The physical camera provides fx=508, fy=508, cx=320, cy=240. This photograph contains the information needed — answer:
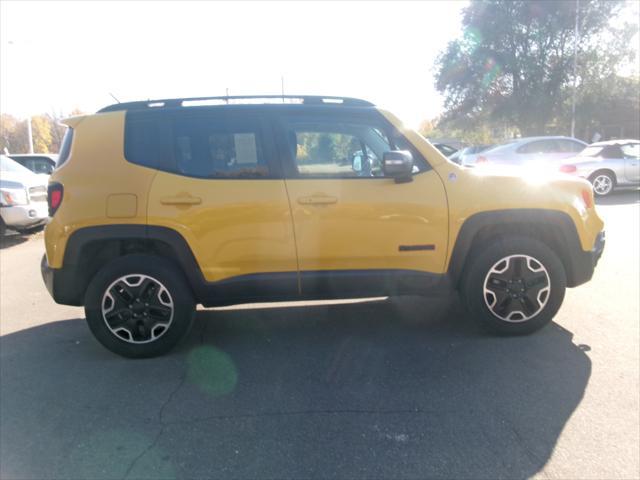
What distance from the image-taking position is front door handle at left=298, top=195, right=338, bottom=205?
3814 millimetres

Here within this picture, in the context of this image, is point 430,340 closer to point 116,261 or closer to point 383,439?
point 383,439

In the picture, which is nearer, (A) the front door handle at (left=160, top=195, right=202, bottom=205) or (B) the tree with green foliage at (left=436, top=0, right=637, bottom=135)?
(A) the front door handle at (left=160, top=195, right=202, bottom=205)

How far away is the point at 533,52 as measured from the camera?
102 ft

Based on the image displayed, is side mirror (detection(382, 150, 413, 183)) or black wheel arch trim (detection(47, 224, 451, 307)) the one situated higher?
side mirror (detection(382, 150, 413, 183))

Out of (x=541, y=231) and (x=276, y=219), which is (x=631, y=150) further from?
(x=276, y=219)

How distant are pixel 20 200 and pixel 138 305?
6271 millimetres

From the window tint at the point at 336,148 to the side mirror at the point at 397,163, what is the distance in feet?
0.82

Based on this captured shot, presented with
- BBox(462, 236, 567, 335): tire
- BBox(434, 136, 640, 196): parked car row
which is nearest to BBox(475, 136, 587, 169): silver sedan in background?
BBox(434, 136, 640, 196): parked car row

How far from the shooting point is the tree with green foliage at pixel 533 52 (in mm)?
29750

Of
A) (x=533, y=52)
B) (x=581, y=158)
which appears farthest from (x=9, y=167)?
(x=533, y=52)

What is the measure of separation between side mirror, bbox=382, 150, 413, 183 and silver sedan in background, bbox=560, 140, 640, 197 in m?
10.5

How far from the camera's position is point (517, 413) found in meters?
3.04

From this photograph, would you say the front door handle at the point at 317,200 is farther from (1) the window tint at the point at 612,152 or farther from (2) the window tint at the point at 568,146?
(2) the window tint at the point at 568,146

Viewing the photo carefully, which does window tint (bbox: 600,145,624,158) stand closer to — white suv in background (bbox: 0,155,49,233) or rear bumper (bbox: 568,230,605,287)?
rear bumper (bbox: 568,230,605,287)
